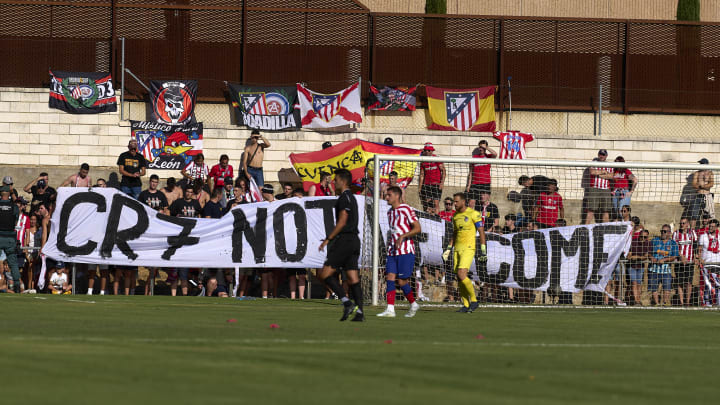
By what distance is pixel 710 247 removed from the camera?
67.4ft

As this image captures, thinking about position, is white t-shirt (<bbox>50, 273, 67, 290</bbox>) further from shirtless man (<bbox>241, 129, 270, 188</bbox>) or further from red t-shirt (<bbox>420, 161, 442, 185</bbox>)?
red t-shirt (<bbox>420, 161, 442, 185</bbox>)

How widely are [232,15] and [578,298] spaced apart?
12640mm

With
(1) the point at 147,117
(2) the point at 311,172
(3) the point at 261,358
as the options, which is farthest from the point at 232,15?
(3) the point at 261,358

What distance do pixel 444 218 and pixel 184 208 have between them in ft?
17.0

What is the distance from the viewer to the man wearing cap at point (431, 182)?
850 inches

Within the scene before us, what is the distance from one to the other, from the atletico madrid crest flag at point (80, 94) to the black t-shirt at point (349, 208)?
544 inches

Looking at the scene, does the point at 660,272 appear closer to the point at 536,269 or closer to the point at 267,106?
the point at 536,269

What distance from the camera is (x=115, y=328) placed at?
11.1m

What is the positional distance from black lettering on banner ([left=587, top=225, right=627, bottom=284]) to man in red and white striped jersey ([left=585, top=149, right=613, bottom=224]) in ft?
1.24

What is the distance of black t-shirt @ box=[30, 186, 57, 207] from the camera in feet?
72.0

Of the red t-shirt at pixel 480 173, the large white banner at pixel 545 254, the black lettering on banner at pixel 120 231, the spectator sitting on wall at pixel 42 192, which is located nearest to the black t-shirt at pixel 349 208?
the large white banner at pixel 545 254

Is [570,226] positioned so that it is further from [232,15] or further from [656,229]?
[232,15]

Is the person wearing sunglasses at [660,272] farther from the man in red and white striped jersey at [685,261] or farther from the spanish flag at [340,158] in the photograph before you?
the spanish flag at [340,158]

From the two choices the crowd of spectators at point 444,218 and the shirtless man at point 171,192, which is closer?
the crowd of spectators at point 444,218
